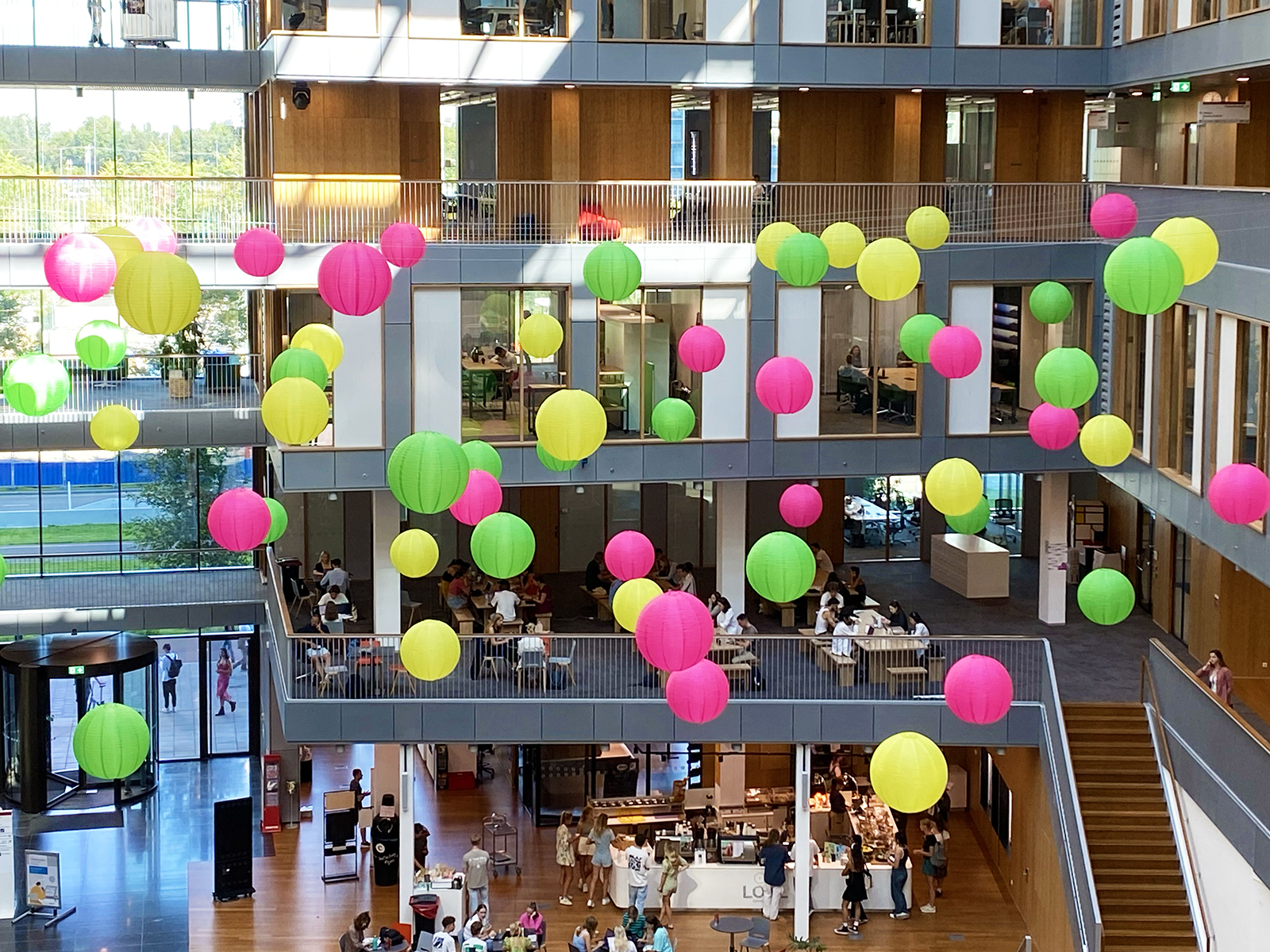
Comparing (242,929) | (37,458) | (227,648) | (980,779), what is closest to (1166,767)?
(980,779)

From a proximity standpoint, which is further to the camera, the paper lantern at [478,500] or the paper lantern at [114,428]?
the paper lantern at [114,428]

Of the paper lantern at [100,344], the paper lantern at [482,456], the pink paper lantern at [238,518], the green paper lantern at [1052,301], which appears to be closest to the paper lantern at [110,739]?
the pink paper lantern at [238,518]

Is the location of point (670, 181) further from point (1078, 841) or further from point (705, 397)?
point (1078, 841)

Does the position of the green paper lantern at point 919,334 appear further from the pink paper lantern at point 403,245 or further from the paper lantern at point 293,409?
the paper lantern at point 293,409

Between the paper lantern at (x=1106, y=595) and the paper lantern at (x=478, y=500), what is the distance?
705cm

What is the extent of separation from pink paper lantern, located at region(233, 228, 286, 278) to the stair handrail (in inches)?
518

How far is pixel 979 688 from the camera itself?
21344 mm

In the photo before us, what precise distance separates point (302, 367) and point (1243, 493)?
10.7 metres

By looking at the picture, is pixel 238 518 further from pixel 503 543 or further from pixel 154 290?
pixel 503 543

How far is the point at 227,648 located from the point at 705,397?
11.7m

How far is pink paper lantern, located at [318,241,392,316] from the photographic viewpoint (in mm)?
21875

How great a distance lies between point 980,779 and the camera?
31641mm

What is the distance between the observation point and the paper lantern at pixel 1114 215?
78.1 ft

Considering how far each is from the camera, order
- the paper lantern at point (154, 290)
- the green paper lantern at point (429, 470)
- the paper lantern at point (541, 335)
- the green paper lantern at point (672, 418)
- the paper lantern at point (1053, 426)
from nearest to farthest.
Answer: the paper lantern at point (154, 290) < the green paper lantern at point (429, 470) < the paper lantern at point (1053, 426) < the paper lantern at point (541, 335) < the green paper lantern at point (672, 418)
